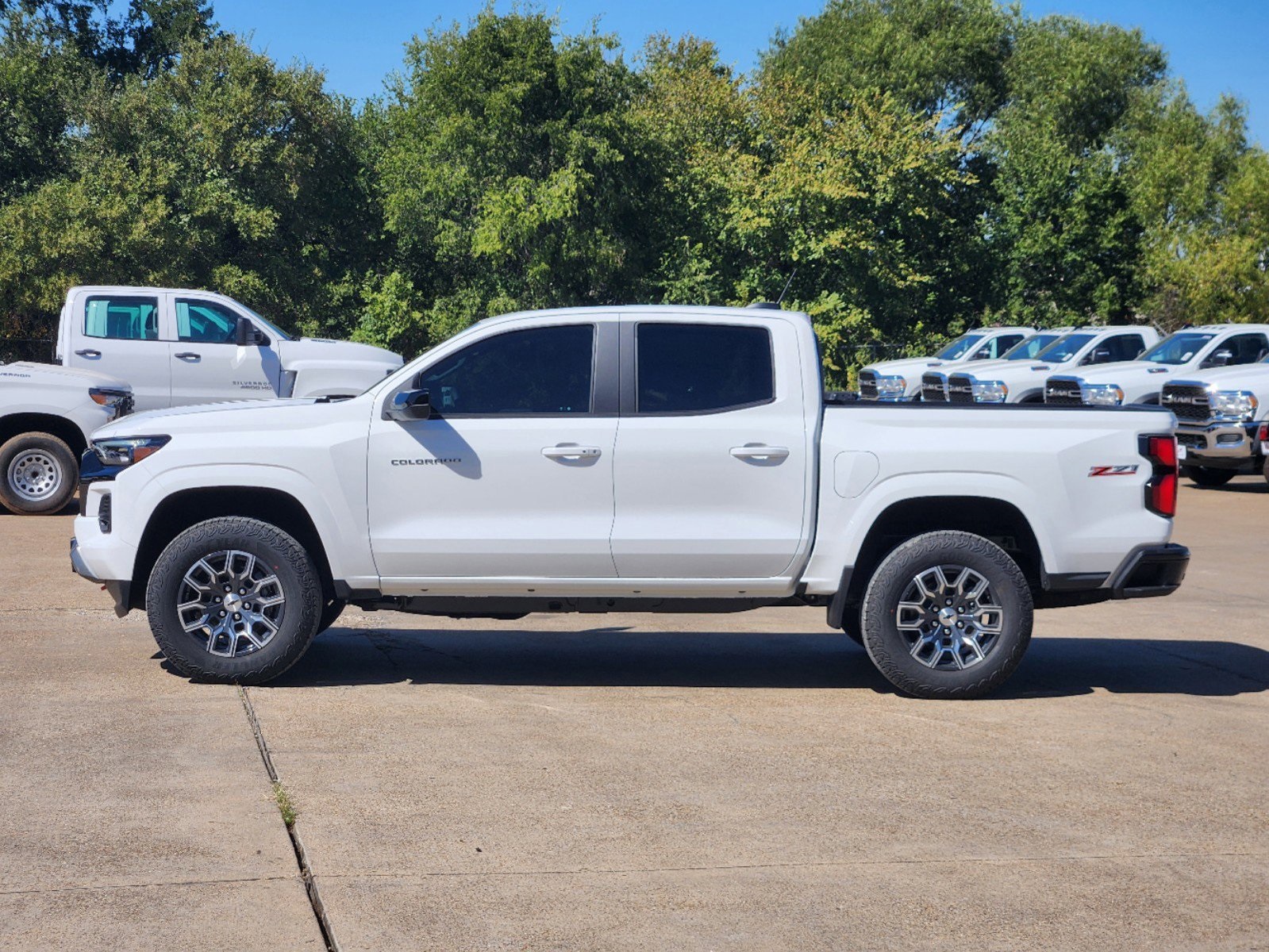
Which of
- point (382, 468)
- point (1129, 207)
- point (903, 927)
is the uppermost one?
point (1129, 207)

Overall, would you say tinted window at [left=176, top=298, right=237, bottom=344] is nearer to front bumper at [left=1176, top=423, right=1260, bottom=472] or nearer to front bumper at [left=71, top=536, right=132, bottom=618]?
front bumper at [left=71, top=536, right=132, bottom=618]

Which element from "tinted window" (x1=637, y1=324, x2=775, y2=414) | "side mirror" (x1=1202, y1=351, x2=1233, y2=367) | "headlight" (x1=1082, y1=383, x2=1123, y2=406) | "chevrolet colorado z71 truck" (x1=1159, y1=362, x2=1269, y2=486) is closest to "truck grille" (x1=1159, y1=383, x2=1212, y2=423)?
"chevrolet colorado z71 truck" (x1=1159, y1=362, x2=1269, y2=486)

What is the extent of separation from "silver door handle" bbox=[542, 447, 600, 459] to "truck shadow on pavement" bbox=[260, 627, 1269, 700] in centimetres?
125

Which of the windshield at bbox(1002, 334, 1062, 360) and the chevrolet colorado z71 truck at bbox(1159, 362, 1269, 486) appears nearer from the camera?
the chevrolet colorado z71 truck at bbox(1159, 362, 1269, 486)

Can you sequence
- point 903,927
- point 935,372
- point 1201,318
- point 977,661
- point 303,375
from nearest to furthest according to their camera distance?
point 903,927 → point 977,661 → point 303,375 → point 935,372 → point 1201,318

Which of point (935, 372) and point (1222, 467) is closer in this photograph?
point (1222, 467)

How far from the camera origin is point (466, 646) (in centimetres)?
892

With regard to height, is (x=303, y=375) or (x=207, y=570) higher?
(x=303, y=375)

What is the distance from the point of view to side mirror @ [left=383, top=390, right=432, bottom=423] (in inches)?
287

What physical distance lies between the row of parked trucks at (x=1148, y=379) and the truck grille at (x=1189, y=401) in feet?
0.04

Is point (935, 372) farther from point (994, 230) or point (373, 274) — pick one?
point (994, 230)

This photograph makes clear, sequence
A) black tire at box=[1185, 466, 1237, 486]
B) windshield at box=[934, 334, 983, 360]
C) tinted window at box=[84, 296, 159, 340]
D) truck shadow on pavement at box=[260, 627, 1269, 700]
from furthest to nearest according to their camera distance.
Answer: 1. windshield at box=[934, 334, 983, 360]
2. black tire at box=[1185, 466, 1237, 486]
3. tinted window at box=[84, 296, 159, 340]
4. truck shadow on pavement at box=[260, 627, 1269, 700]

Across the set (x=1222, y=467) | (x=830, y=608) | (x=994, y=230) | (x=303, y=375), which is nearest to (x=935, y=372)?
(x=1222, y=467)

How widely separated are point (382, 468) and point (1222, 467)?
14789 mm
